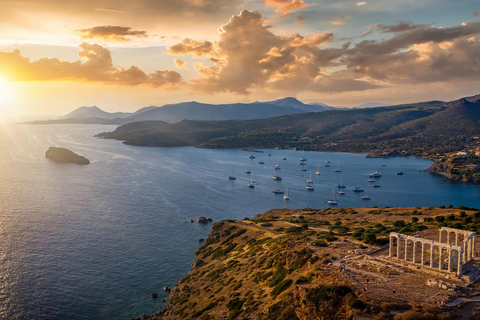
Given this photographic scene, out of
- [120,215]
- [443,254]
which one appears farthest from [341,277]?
[120,215]

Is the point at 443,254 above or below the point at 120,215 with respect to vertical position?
above

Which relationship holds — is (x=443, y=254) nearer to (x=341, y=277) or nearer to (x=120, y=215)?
(x=341, y=277)

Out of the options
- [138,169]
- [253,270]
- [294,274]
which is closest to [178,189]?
[138,169]

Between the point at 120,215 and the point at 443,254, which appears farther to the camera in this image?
the point at 120,215

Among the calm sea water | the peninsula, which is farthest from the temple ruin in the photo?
the calm sea water

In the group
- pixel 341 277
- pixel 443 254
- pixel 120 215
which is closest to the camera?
pixel 341 277

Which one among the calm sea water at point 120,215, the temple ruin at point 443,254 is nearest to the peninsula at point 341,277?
the temple ruin at point 443,254
